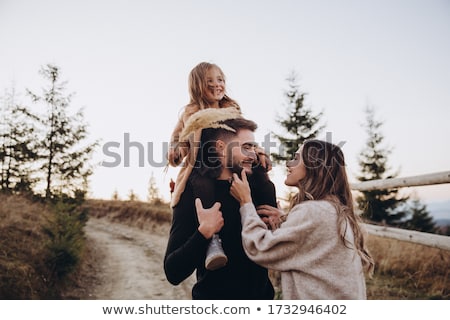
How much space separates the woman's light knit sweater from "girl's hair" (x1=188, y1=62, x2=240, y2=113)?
1.55 meters

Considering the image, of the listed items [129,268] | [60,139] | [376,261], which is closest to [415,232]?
[376,261]

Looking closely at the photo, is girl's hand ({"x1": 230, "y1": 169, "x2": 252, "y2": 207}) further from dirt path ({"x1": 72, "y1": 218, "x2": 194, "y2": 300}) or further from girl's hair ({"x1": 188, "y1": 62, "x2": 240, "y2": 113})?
dirt path ({"x1": 72, "y1": 218, "x2": 194, "y2": 300})

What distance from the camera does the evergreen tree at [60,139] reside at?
41.9ft

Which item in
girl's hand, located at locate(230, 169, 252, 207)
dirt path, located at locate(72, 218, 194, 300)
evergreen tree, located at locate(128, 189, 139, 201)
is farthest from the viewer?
evergreen tree, located at locate(128, 189, 139, 201)

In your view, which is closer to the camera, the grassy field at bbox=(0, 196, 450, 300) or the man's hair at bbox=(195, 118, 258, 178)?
the man's hair at bbox=(195, 118, 258, 178)

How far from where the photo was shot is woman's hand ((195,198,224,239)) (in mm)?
1475

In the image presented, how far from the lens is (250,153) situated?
1.67 m

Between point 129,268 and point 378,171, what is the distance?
509 inches

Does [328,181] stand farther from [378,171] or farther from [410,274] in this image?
[378,171]

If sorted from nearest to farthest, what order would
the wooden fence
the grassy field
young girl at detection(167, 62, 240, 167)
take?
1. young girl at detection(167, 62, 240, 167)
2. the wooden fence
3. the grassy field

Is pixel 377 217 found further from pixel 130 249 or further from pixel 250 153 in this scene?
pixel 250 153

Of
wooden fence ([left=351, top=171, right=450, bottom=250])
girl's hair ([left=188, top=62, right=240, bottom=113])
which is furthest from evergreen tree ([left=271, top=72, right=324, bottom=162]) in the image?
girl's hair ([left=188, top=62, right=240, bottom=113])

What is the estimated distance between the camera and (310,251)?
4.92 feet

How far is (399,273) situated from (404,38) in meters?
5.11
